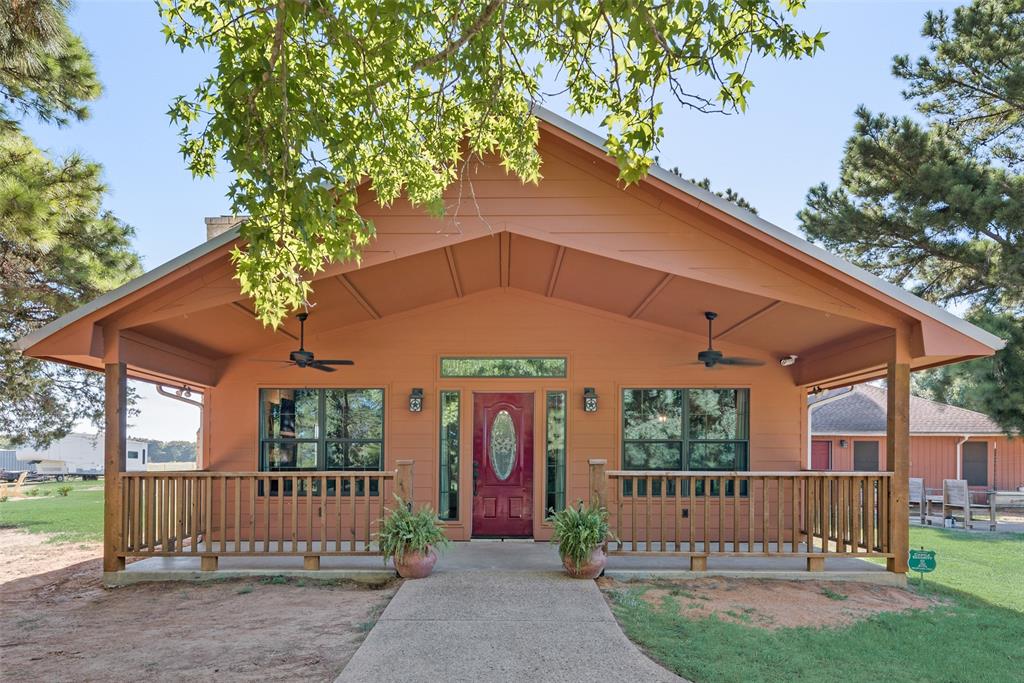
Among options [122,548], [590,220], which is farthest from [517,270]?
[122,548]

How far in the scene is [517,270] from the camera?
28.2 ft

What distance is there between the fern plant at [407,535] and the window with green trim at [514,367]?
8.87 feet

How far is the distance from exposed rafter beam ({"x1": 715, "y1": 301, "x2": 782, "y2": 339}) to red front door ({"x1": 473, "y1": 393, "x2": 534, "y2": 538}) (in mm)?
2441

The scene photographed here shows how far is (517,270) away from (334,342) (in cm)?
259

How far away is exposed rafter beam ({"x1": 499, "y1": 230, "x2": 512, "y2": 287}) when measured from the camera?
7.42 metres

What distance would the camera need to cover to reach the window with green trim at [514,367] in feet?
31.1

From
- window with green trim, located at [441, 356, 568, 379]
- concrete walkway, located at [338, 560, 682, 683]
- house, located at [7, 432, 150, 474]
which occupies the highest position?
window with green trim, located at [441, 356, 568, 379]

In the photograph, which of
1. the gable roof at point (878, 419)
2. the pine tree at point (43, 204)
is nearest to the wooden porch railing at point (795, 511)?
the pine tree at point (43, 204)

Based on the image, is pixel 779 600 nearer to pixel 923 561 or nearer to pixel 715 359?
pixel 923 561

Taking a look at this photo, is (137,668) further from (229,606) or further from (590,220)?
(590,220)

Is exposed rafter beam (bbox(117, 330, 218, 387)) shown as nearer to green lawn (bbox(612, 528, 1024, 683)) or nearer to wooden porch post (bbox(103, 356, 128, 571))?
wooden porch post (bbox(103, 356, 128, 571))

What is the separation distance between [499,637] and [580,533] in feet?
5.79

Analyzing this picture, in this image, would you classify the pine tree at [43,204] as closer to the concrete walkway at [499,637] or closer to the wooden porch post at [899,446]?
the concrete walkway at [499,637]

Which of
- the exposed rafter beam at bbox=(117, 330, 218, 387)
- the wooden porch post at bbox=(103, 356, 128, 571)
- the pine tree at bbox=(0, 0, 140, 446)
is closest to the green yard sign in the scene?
the wooden porch post at bbox=(103, 356, 128, 571)
